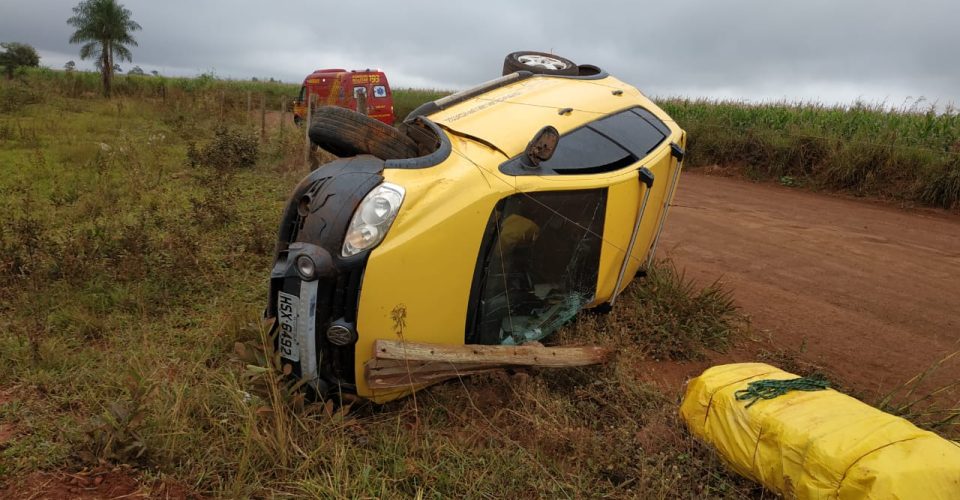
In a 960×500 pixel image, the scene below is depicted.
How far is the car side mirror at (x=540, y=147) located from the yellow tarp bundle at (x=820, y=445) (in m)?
1.48

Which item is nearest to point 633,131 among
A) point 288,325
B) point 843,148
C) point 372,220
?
point 372,220

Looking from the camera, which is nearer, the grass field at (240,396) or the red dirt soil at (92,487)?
the red dirt soil at (92,487)

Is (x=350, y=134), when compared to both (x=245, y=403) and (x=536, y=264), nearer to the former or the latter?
(x=536, y=264)

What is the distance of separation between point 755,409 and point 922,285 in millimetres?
4836

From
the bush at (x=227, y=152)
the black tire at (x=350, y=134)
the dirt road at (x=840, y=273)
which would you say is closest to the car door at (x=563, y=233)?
the black tire at (x=350, y=134)

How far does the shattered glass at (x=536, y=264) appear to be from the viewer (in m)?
3.08

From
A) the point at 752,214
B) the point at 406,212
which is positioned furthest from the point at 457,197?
the point at 752,214

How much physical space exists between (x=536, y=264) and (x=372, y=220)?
1105 mm

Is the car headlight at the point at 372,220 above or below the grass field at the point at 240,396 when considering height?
above

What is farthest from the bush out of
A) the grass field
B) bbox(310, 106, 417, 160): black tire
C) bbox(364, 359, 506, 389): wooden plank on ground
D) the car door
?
bbox(364, 359, 506, 389): wooden plank on ground

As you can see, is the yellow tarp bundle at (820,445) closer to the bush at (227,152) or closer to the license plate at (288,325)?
the license plate at (288,325)

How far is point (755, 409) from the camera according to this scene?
8.66 ft

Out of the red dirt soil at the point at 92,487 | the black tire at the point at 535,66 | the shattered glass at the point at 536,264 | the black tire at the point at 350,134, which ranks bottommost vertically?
the red dirt soil at the point at 92,487

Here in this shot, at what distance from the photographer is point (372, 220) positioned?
266 cm
